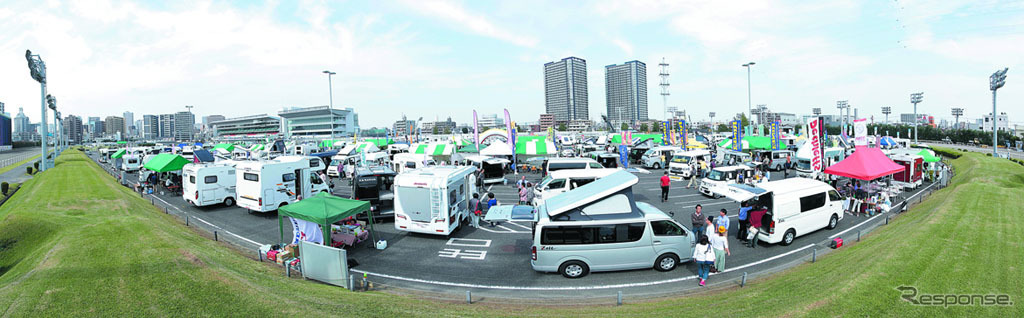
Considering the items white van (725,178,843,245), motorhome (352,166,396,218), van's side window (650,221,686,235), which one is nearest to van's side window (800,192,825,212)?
white van (725,178,843,245)

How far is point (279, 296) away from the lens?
773 cm

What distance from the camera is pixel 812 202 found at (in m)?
12.7

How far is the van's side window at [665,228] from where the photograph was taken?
9.79 meters

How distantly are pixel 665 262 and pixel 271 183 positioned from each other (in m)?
14.7

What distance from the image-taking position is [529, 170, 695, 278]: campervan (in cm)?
955

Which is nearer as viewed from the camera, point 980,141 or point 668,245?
point 668,245

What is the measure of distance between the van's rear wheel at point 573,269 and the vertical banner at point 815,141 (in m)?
13.9

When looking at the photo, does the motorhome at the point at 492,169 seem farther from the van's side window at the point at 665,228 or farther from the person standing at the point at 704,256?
the person standing at the point at 704,256

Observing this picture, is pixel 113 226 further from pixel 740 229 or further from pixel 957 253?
pixel 957 253

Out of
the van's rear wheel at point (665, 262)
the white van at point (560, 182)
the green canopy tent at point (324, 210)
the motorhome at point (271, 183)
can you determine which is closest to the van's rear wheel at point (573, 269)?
the van's rear wheel at point (665, 262)

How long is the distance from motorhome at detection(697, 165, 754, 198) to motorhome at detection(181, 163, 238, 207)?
21567mm

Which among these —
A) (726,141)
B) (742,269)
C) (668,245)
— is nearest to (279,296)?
(668,245)

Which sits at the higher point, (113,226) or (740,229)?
(113,226)

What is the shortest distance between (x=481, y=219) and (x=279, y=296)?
26.6 ft
